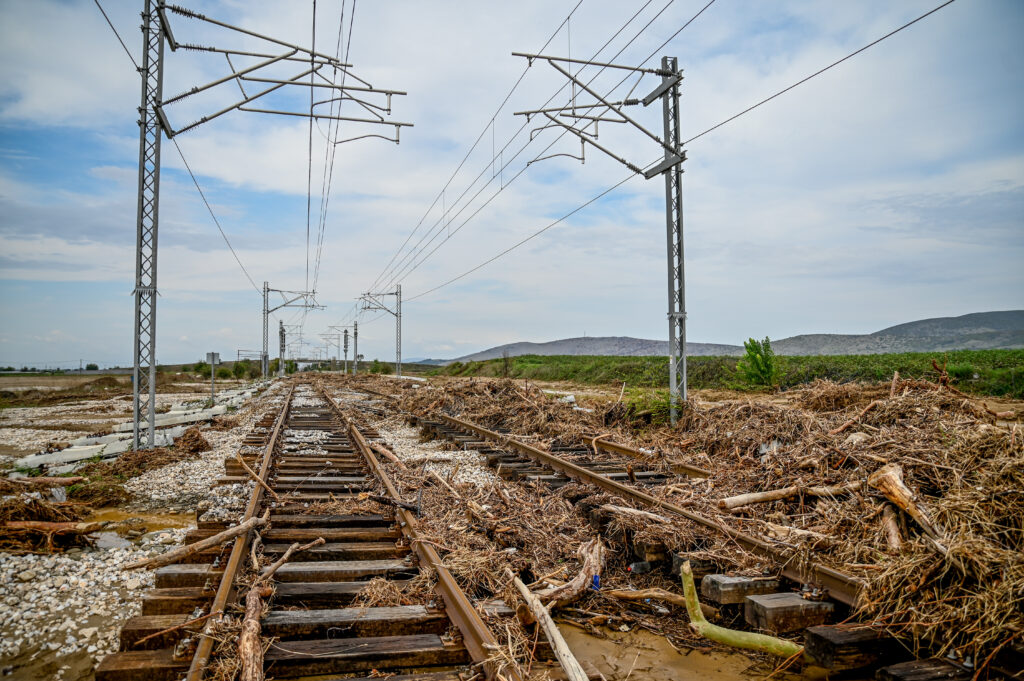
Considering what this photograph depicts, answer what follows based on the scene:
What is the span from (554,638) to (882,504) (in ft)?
9.53

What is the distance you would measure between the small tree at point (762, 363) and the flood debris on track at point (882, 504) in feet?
23.9

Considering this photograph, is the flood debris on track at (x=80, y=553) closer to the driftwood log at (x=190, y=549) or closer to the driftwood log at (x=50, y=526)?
the driftwood log at (x=50, y=526)

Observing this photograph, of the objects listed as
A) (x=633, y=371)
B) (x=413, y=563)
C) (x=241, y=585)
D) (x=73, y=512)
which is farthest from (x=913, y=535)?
(x=633, y=371)

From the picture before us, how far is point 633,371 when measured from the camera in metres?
34.4

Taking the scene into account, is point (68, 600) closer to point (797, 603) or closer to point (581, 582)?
point (581, 582)

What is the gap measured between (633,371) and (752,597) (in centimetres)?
3087

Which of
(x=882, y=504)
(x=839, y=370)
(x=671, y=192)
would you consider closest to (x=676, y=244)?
(x=671, y=192)

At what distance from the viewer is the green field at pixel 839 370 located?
Result: 18.8 meters

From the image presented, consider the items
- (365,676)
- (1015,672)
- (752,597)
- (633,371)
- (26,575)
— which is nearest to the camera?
(1015,672)

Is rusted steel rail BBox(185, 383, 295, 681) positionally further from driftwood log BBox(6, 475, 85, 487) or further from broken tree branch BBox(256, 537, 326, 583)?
driftwood log BBox(6, 475, 85, 487)

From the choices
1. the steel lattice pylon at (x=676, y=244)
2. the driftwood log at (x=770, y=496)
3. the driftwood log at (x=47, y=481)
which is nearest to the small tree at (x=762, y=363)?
the steel lattice pylon at (x=676, y=244)

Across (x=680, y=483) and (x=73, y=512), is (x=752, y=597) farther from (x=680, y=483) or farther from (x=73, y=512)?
(x=73, y=512)

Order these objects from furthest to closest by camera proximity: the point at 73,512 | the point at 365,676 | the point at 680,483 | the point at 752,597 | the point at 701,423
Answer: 1. the point at 701,423
2. the point at 680,483
3. the point at 73,512
4. the point at 752,597
5. the point at 365,676

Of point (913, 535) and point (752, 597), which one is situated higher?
point (913, 535)
